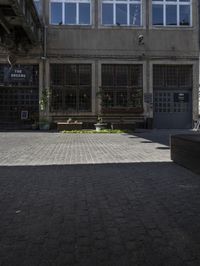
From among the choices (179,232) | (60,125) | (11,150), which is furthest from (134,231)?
(60,125)

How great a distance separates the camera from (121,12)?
32.2 meters

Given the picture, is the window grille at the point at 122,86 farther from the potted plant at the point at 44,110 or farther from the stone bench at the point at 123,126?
the potted plant at the point at 44,110

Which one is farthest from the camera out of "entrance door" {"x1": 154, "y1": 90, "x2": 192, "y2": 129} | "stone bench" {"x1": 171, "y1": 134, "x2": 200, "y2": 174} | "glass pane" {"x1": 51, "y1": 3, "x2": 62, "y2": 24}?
"entrance door" {"x1": 154, "y1": 90, "x2": 192, "y2": 129}

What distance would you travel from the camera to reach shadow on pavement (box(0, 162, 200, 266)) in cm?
445

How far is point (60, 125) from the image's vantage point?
28.1 m

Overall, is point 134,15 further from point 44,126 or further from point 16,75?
point 44,126

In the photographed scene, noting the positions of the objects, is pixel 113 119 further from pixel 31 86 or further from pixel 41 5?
pixel 41 5

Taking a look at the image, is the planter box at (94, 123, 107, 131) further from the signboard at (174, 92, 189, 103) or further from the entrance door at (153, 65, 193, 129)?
the signboard at (174, 92, 189, 103)

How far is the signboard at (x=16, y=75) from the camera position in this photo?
103 ft

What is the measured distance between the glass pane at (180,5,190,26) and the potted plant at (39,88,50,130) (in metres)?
10.5

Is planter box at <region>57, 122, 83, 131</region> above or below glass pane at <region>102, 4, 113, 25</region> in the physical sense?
below

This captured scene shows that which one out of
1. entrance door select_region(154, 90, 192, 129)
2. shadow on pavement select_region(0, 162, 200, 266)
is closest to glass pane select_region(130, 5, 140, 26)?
entrance door select_region(154, 90, 192, 129)

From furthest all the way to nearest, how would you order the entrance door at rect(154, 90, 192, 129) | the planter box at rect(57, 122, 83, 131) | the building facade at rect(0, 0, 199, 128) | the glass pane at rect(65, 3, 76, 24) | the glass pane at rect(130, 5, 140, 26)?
1. the entrance door at rect(154, 90, 192, 129)
2. the glass pane at rect(130, 5, 140, 26)
3. the glass pane at rect(65, 3, 76, 24)
4. the building facade at rect(0, 0, 199, 128)
5. the planter box at rect(57, 122, 83, 131)

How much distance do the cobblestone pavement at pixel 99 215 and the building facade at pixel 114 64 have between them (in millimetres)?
20620
